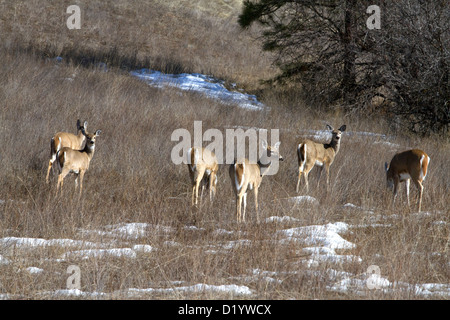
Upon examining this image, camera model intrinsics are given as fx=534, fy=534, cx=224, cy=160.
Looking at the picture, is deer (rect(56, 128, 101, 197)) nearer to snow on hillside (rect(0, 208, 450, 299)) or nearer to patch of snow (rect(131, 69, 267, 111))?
snow on hillside (rect(0, 208, 450, 299))

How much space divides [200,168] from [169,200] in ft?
2.29

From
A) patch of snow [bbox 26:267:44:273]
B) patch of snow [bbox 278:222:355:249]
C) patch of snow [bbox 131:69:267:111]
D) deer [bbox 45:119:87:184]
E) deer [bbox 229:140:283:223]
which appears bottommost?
patch of snow [bbox 26:267:44:273]

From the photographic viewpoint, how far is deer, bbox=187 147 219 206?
8.14m

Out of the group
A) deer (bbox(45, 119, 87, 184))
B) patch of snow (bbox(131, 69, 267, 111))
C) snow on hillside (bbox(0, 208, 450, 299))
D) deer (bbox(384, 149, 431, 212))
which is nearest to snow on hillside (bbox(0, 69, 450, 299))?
snow on hillside (bbox(0, 208, 450, 299))

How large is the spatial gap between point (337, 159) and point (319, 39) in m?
7.02

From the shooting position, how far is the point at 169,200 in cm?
829

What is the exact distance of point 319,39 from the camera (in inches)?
669

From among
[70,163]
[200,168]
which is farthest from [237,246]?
[70,163]

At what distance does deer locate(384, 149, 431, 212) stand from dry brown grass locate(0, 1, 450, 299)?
285mm

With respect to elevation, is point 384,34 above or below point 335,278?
above

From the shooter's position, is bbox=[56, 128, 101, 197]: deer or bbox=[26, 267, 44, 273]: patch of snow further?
bbox=[56, 128, 101, 197]: deer

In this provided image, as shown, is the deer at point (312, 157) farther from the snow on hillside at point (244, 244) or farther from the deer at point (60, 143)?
the deer at point (60, 143)

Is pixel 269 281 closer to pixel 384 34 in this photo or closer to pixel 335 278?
pixel 335 278

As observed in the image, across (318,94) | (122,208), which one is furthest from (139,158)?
(318,94)
